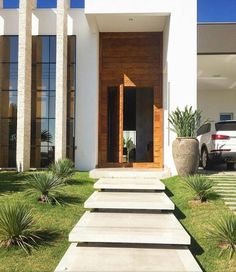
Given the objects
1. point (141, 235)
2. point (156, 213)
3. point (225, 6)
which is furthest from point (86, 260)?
point (225, 6)

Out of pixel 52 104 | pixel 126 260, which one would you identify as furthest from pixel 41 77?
pixel 126 260

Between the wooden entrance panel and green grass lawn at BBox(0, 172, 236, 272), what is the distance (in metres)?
3.36

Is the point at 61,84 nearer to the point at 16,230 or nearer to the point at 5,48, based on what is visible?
the point at 5,48

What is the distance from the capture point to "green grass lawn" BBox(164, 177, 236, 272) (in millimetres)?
5320

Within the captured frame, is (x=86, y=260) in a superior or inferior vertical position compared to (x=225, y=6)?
inferior

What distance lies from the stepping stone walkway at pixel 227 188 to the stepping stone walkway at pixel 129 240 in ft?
4.39

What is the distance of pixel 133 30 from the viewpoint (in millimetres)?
13664

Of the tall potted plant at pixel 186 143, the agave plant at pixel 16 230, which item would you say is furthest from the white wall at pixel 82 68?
the agave plant at pixel 16 230

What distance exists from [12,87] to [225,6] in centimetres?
934

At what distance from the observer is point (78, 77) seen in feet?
43.8

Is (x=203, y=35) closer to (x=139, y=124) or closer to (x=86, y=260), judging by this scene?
(x=139, y=124)

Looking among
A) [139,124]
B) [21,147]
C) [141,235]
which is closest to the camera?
[141,235]

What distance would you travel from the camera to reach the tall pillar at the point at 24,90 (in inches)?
493

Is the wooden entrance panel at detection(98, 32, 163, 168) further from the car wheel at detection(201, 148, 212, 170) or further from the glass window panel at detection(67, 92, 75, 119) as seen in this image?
the car wheel at detection(201, 148, 212, 170)
